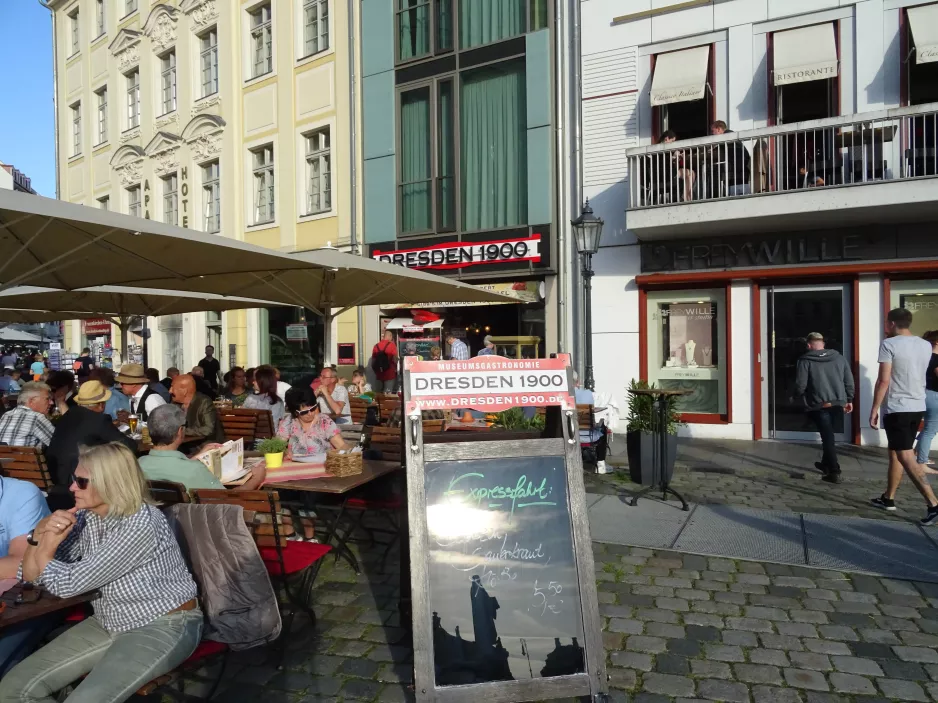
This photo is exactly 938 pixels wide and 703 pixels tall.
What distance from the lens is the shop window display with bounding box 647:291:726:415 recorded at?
1076cm

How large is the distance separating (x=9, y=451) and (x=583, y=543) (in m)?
4.91

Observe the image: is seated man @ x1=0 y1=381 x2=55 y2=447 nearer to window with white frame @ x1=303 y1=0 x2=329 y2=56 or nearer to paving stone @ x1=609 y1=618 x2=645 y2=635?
paving stone @ x1=609 y1=618 x2=645 y2=635

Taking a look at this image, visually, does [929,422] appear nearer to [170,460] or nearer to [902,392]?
[902,392]

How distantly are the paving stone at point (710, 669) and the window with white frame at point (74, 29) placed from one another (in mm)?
27032

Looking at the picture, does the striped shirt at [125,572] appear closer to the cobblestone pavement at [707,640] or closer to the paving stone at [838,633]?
the cobblestone pavement at [707,640]

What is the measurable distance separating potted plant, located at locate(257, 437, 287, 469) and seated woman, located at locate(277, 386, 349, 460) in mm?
145

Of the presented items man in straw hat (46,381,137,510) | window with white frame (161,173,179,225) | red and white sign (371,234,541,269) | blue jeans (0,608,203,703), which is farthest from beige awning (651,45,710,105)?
window with white frame (161,173,179,225)

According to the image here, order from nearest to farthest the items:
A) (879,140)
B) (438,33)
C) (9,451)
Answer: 1. (9,451)
2. (879,140)
3. (438,33)

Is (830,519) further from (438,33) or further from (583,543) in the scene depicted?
(438,33)

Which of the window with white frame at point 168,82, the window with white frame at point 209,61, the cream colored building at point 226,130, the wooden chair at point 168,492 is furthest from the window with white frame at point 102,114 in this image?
the wooden chair at point 168,492

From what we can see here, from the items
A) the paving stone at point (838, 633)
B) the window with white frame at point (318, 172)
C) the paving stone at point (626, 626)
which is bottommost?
the paving stone at point (626, 626)

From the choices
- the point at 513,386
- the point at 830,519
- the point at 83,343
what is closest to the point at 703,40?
the point at 830,519

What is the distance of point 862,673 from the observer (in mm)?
3293

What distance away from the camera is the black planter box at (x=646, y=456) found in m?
6.83
